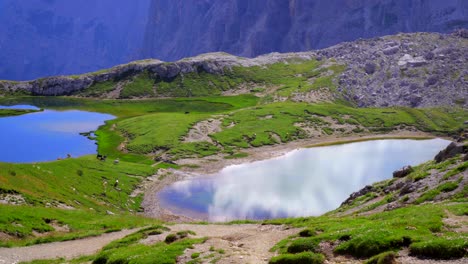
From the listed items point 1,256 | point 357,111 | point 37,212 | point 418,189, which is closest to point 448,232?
point 418,189

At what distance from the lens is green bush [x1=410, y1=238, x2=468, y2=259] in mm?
23031

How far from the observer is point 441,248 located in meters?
23.5

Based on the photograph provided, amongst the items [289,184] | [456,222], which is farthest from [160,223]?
[289,184]

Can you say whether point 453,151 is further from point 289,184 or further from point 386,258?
point 289,184

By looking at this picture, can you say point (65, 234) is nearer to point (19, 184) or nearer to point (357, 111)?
point (19, 184)

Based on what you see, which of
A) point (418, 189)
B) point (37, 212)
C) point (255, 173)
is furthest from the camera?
point (255, 173)

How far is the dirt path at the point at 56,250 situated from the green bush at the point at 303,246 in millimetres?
20914

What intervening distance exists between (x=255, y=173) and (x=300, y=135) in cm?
5415

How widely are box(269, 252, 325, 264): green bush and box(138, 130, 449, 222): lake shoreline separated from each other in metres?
52.9

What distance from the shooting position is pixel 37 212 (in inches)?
2090

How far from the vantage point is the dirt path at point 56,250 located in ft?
129

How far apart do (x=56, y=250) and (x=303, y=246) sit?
2638 cm

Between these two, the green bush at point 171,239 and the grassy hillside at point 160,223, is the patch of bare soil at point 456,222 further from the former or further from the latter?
the green bush at point 171,239

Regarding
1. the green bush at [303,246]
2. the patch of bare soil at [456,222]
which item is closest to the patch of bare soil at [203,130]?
the green bush at [303,246]
